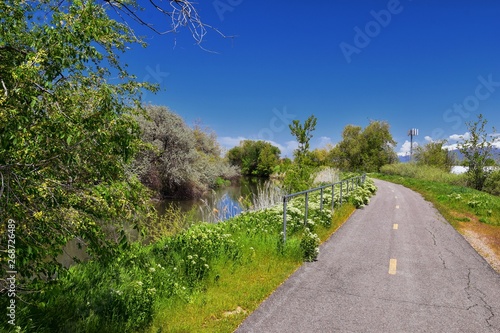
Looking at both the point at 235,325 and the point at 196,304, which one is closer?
the point at 235,325

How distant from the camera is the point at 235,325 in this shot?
4473 millimetres

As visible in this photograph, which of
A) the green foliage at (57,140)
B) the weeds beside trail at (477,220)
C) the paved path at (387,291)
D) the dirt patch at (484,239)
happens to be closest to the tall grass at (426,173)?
the weeds beside trail at (477,220)

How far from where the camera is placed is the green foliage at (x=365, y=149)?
59.1 meters

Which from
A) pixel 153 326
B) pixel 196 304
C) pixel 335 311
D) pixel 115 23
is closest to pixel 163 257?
pixel 196 304

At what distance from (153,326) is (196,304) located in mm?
836

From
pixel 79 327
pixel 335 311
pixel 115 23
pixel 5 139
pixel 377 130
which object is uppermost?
pixel 377 130

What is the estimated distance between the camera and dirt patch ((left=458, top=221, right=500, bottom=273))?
8.25m

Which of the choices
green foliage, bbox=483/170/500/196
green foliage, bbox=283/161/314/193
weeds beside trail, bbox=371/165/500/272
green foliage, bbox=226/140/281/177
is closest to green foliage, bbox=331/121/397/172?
green foliage, bbox=226/140/281/177

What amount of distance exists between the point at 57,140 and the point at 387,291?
5.97 meters

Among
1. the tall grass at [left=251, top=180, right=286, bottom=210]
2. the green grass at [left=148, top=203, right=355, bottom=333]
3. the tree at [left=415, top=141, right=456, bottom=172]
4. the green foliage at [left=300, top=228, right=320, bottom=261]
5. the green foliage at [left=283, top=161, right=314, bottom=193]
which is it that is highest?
the tree at [left=415, top=141, right=456, bottom=172]

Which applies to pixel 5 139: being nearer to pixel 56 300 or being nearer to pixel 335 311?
pixel 56 300

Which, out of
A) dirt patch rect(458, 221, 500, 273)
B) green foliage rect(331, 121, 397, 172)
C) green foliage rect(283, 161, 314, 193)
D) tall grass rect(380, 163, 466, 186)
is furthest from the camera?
green foliage rect(331, 121, 397, 172)

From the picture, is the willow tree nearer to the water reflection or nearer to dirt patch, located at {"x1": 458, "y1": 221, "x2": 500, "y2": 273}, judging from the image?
the water reflection

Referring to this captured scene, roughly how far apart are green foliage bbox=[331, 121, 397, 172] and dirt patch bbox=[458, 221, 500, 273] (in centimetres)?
4506
